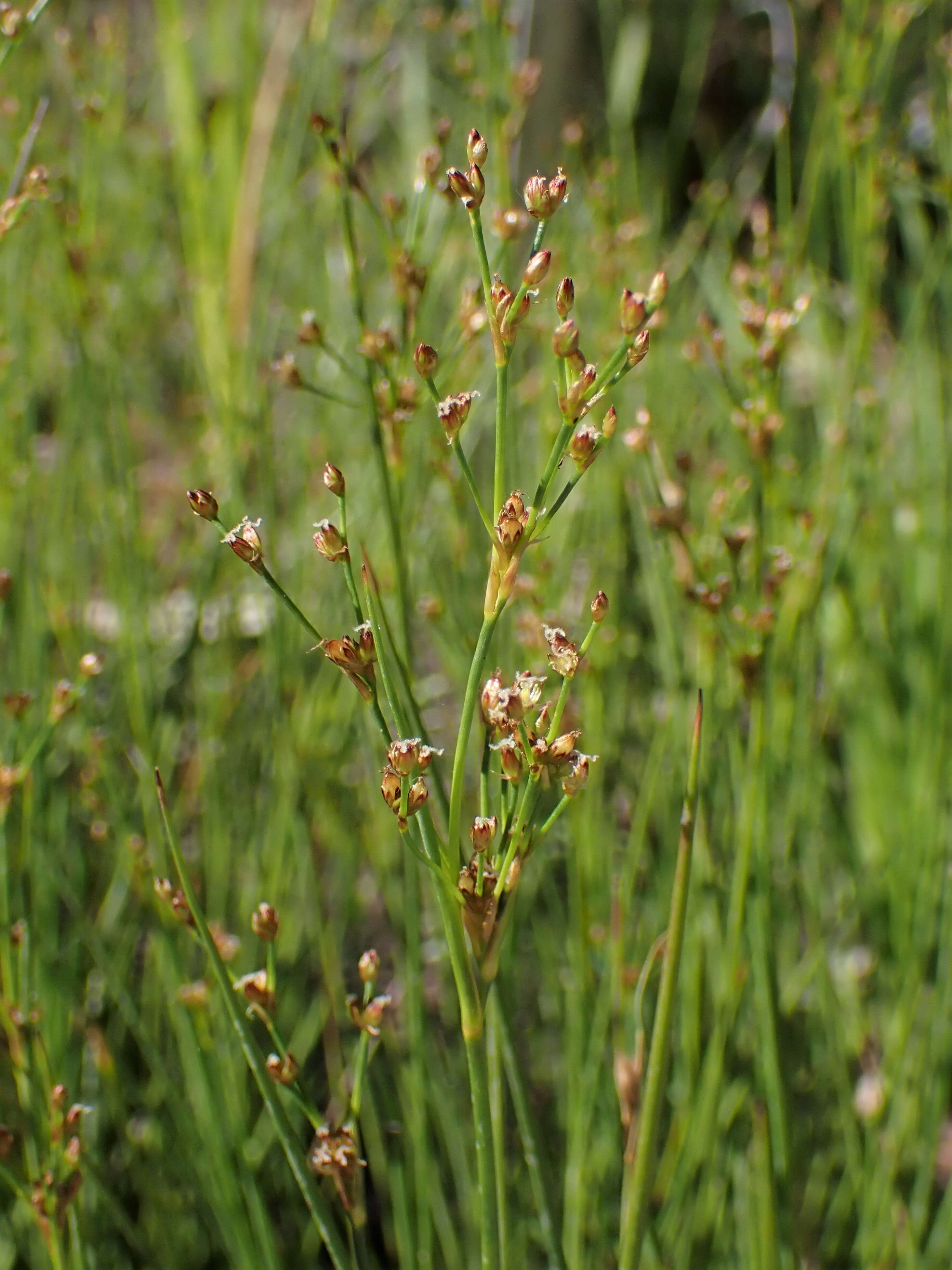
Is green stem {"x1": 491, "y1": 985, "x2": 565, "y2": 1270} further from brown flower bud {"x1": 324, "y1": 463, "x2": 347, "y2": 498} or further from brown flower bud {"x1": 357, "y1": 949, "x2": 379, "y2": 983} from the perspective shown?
brown flower bud {"x1": 324, "y1": 463, "x2": 347, "y2": 498}

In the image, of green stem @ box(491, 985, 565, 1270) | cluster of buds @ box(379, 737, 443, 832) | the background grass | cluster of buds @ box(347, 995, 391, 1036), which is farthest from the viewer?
the background grass

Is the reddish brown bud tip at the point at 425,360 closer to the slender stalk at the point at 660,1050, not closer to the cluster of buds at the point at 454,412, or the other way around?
the cluster of buds at the point at 454,412

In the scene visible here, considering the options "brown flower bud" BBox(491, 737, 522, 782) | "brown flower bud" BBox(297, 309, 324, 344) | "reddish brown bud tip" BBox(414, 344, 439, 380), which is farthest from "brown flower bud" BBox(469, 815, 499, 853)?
"brown flower bud" BBox(297, 309, 324, 344)

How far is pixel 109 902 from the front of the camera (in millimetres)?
1277

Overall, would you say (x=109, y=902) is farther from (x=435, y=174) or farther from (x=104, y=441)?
(x=435, y=174)

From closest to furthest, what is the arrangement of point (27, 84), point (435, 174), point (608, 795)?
point (435, 174) < point (608, 795) < point (27, 84)

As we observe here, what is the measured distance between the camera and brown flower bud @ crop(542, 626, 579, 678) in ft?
1.73

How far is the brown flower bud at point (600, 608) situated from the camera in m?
0.53

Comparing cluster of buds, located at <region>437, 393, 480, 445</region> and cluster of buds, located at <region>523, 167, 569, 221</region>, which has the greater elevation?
cluster of buds, located at <region>523, 167, 569, 221</region>

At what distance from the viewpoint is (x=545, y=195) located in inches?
22.0

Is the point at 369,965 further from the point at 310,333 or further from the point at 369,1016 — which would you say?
the point at 310,333

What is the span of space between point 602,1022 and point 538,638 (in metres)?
0.35

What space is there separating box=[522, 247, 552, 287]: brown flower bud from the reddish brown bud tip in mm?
59

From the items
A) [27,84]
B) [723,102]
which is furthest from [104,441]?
[723,102]
